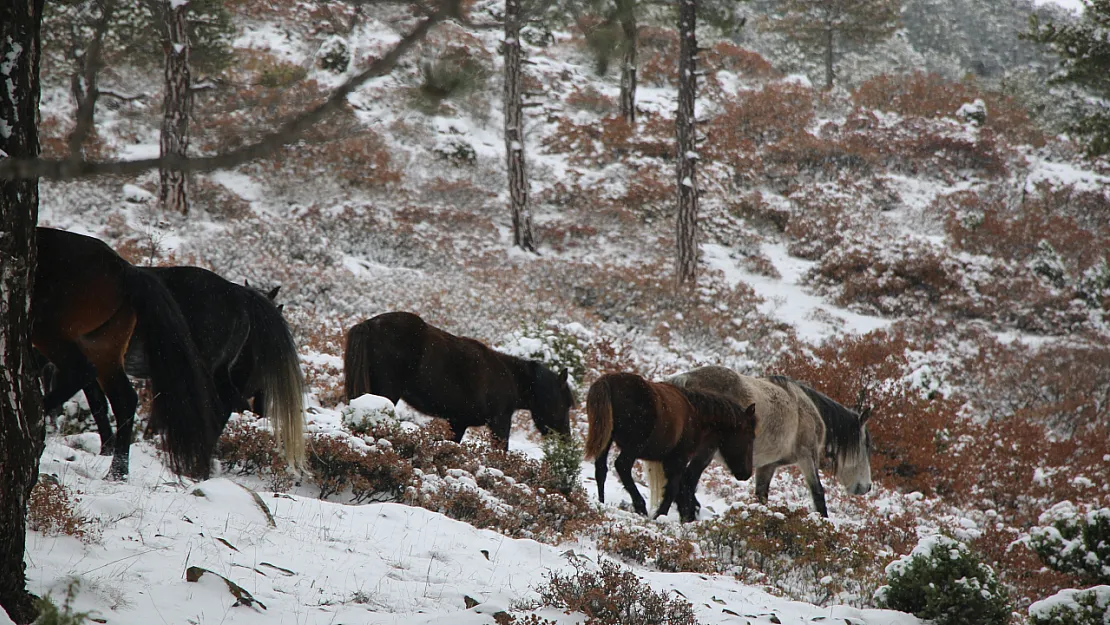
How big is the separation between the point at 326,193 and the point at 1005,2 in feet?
178

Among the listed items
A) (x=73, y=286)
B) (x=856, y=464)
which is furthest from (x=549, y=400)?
(x=73, y=286)

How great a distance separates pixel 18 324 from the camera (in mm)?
2428

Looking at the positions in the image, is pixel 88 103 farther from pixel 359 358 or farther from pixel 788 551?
pixel 788 551

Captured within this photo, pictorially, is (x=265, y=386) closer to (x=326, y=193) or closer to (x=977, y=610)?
(x=977, y=610)

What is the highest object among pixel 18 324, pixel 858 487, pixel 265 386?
pixel 18 324

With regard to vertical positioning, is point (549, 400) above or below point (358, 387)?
below

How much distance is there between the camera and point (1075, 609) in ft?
14.0

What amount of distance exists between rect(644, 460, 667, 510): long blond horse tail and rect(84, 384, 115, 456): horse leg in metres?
4.52

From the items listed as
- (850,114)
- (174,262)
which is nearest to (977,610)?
(174,262)

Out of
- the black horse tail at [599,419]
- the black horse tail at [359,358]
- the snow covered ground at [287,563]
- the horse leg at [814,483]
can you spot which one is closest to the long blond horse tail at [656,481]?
the black horse tail at [599,419]

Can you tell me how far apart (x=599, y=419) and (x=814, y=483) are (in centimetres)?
266

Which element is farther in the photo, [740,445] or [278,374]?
[740,445]

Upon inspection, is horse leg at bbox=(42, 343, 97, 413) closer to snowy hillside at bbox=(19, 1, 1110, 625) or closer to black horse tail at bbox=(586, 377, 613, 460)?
snowy hillside at bbox=(19, 1, 1110, 625)

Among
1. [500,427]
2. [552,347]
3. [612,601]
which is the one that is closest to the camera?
[612,601]
